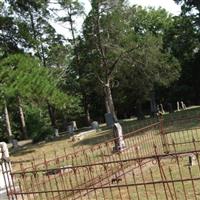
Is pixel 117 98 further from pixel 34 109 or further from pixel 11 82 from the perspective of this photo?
pixel 11 82

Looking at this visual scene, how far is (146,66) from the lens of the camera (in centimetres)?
3950

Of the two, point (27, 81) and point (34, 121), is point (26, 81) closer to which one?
point (27, 81)

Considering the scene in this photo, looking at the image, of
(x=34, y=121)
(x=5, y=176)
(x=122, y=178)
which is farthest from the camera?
(x=34, y=121)

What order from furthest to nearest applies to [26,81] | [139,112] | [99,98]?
[99,98]
[139,112]
[26,81]

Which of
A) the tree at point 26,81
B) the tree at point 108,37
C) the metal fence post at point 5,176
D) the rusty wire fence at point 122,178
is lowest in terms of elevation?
the rusty wire fence at point 122,178

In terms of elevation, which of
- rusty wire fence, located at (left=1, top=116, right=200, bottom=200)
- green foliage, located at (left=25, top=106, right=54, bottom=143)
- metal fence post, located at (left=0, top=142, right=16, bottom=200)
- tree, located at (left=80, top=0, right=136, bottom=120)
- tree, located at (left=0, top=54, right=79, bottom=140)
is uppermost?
tree, located at (left=80, top=0, right=136, bottom=120)

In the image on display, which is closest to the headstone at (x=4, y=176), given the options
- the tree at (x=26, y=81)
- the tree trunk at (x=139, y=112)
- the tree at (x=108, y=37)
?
the tree at (x=26, y=81)

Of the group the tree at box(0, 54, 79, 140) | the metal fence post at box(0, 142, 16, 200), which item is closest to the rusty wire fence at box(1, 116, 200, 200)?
the metal fence post at box(0, 142, 16, 200)

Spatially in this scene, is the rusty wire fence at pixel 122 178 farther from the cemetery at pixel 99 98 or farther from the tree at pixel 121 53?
the tree at pixel 121 53

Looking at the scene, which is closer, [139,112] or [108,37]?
[108,37]

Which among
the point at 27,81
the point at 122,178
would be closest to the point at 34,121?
the point at 27,81

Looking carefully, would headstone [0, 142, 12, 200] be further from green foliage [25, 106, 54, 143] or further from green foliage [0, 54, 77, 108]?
green foliage [25, 106, 54, 143]

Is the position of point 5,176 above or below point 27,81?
below

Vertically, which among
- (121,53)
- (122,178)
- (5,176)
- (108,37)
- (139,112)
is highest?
(108,37)
